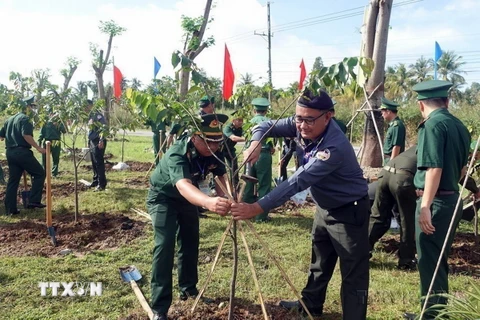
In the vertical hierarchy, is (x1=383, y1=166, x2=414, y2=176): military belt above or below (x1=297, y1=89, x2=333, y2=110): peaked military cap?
below

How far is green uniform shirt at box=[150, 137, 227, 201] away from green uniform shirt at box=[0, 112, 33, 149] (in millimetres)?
4067

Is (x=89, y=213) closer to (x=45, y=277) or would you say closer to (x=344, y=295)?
(x=45, y=277)

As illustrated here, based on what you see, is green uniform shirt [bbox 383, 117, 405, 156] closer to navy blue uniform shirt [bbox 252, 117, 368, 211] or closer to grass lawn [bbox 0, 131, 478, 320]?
grass lawn [bbox 0, 131, 478, 320]

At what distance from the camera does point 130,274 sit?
3.99 meters

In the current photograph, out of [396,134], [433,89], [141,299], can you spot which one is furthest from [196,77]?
[396,134]

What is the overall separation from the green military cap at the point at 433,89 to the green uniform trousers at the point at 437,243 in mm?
758

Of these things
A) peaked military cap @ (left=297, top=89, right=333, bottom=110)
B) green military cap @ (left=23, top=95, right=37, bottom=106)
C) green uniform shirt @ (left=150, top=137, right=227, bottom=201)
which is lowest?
green uniform shirt @ (left=150, top=137, right=227, bottom=201)

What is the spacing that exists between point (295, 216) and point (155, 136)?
539 centimetres

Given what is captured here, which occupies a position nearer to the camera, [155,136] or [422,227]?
[422,227]

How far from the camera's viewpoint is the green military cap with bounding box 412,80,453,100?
2.94m

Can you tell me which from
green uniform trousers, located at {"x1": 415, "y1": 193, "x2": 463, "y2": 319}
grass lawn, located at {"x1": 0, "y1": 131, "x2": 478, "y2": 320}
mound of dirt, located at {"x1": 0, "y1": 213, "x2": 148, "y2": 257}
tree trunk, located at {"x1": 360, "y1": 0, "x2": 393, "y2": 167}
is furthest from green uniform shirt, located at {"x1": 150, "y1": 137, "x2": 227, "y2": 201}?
tree trunk, located at {"x1": 360, "y1": 0, "x2": 393, "y2": 167}

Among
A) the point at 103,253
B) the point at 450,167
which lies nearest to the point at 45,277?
the point at 103,253

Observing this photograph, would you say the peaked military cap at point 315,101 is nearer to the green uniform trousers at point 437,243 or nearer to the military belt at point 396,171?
the green uniform trousers at point 437,243

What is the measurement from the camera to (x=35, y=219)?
615cm
